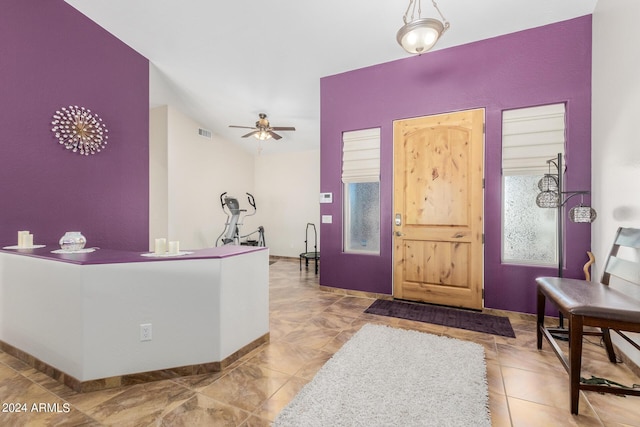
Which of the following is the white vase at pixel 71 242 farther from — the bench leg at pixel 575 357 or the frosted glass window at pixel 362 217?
the bench leg at pixel 575 357

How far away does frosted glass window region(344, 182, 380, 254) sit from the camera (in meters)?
4.20

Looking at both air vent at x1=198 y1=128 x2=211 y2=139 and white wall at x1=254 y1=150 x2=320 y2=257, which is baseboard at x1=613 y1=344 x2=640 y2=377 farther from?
air vent at x1=198 y1=128 x2=211 y2=139

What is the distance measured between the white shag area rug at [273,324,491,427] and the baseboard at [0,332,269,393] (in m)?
0.70

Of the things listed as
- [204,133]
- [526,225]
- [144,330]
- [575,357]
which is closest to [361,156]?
[526,225]

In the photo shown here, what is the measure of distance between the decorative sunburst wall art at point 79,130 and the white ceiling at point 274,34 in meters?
1.20

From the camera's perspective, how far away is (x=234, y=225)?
6391 millimetres

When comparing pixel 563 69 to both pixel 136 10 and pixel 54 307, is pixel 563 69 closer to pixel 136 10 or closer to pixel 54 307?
pixel 136 10

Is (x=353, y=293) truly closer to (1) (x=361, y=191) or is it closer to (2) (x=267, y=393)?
(1) (x=361, y=191)

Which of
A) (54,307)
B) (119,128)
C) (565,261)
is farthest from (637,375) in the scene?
(119,128)

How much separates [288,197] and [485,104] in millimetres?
4941

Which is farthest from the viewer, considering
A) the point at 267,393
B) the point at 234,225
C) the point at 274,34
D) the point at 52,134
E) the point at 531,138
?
the point at 234,225

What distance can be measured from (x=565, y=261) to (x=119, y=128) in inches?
220

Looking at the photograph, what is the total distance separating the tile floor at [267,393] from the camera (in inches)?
65.6

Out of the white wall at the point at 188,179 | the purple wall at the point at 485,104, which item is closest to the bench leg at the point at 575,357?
the purple wall at the point at 485,104
